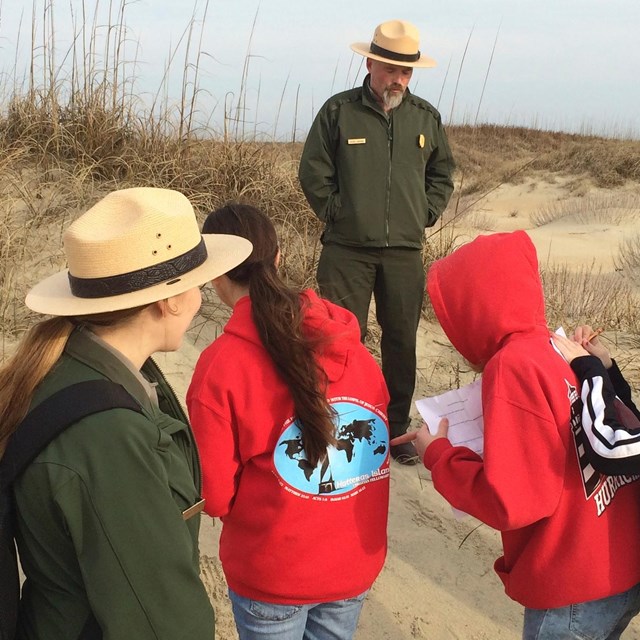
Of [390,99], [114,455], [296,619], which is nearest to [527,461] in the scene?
[296,619]

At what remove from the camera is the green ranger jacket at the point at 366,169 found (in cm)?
405

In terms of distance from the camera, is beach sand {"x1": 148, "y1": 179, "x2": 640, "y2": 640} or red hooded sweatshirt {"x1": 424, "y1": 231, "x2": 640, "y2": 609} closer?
red hooded sweatshirt {"x1": 424, "y1": 231, "x2": 640, "y2": 609}

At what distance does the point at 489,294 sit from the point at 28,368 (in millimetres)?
1117

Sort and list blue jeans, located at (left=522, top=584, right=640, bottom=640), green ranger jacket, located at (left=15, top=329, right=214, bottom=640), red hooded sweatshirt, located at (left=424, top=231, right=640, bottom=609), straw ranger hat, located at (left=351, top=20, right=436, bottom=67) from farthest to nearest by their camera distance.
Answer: straw ranger hat, located at (left=351, top=20, right=436, bottom=67) < blue jeans, located at (left=522, top=584, right=640, bottom=640) < red hooded sweatshirt, located at (left=424, top=231, right=640, bottom=609) < green ranger jacket, located at (left=15, top=329, right=214, bottom=640)

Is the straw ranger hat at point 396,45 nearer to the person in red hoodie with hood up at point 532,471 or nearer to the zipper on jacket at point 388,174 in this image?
the zipper on jacket at point 388,174

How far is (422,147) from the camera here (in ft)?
13.7

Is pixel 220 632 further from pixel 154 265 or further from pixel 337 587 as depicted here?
pixel 154 265

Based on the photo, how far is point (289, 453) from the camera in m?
1.77

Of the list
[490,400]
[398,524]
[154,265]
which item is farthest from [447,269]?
[398,524]

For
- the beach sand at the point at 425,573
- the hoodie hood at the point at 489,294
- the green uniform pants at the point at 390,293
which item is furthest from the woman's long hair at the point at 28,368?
the green uniform pants at the point at 390,293

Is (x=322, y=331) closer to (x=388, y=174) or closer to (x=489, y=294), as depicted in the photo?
(x=489, y=294)

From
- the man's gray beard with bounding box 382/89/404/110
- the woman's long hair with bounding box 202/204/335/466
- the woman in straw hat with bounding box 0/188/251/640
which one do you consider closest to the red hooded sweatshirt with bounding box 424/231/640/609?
the woman's long hair with bounding box 202/204/335/466

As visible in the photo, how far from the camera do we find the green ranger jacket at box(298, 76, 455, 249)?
4055 mm

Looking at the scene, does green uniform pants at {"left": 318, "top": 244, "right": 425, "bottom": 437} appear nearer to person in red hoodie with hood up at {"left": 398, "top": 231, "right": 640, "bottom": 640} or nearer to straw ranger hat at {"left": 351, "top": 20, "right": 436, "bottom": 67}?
straw ranger hat at {"left": 351, "top": 20, "right": 436, "bottom": 67}
